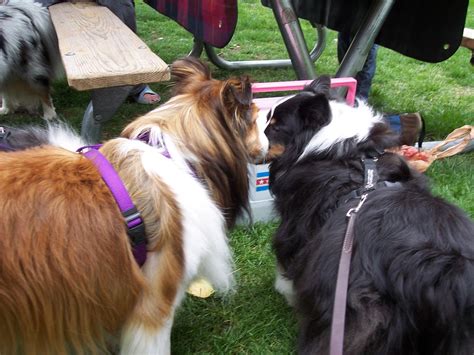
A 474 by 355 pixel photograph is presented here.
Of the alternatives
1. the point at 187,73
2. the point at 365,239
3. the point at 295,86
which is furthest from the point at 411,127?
the point at 365,239

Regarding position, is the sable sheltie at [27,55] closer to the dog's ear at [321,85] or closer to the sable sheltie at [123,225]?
the sable sheltie at [123,225]

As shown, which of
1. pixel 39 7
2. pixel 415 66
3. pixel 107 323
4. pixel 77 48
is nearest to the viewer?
pixel 107 323

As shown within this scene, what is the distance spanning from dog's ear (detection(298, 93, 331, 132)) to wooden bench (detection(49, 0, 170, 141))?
674 mm

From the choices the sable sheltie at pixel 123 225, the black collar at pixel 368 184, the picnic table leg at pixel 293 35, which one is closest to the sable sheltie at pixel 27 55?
the picnic table leg at pixel 293 35

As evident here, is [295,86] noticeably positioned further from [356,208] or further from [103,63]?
[356,208]

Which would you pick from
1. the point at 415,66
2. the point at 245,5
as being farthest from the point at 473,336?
the point at 245,5

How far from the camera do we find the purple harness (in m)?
1.63

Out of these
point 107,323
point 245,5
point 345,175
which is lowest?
point 245,5

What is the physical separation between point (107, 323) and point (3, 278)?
400 mm

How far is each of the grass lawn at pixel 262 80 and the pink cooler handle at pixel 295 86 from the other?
0.88m

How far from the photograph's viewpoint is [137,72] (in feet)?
7.50

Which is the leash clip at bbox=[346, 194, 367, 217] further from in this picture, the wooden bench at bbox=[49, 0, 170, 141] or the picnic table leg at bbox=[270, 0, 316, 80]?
the picnic table leg at bbox=[270, 0, 316, 80]

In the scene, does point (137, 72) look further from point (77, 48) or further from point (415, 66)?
point (415, 66)

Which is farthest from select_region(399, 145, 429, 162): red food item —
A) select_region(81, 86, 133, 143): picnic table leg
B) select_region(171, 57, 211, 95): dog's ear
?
select_region(81, 86, 133, 143): picnic table leg
